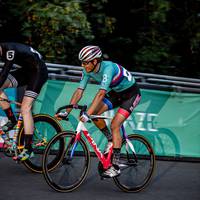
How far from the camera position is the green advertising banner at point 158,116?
9852 mm

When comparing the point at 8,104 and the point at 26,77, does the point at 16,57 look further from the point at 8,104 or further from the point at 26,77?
the point at 8,104

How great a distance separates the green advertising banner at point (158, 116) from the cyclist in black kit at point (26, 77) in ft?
5.80

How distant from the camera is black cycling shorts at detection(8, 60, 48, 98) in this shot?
7.79m

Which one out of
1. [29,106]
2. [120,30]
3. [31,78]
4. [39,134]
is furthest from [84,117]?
[120,30]

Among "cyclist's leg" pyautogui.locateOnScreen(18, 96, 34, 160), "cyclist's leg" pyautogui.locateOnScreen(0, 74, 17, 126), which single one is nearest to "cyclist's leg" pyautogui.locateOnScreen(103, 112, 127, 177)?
"cyclist's leg" pyautogui.locateOnScreen(18, 96, 34, 160)

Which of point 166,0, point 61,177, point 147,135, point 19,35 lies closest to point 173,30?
point 166,0

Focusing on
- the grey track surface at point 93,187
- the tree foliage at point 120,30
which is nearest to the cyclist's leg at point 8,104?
the grey track surface at point 93,187

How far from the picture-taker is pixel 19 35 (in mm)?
14445

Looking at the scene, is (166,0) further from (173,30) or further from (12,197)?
(12,197)

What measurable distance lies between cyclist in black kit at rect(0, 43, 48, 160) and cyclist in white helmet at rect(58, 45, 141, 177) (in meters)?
0.71

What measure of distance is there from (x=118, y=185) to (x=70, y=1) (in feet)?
19.0

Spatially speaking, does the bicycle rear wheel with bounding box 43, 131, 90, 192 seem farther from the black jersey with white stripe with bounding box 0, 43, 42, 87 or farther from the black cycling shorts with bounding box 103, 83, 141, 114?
the black jersey with white stripe with bounding box 0, 43, 42, 87

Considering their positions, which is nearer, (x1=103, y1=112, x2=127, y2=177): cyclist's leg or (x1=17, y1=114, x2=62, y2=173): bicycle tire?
(x1=103, y1=112, x2=127, y2=177): cyclist's leg

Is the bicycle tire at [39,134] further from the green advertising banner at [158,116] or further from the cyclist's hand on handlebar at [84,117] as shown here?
the green advertising banner at [158,116]
